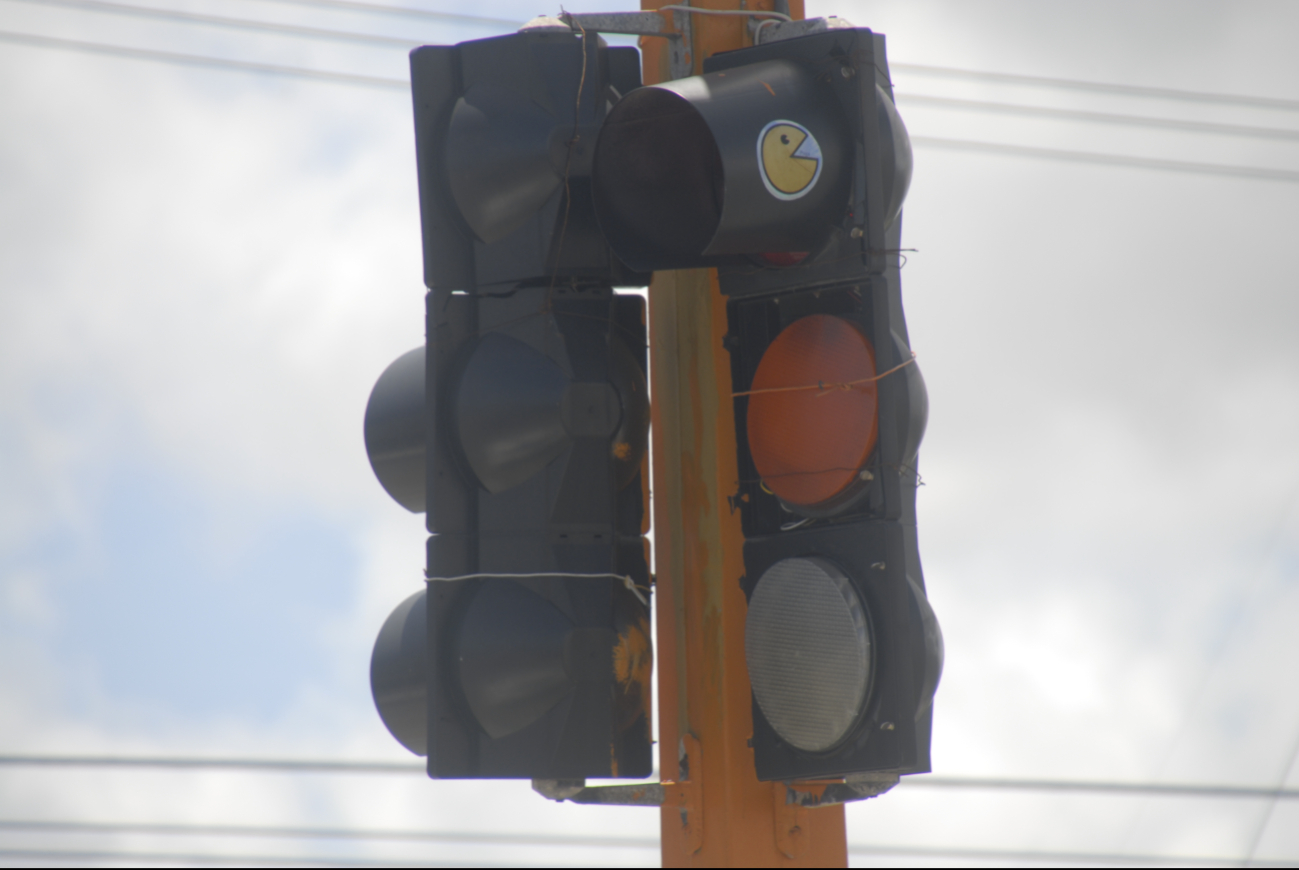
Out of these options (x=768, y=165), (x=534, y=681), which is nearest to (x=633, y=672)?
(x=534, y=681)

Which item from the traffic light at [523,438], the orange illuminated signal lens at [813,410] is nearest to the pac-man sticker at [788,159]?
the orange illuminated signal lens at [813,410]

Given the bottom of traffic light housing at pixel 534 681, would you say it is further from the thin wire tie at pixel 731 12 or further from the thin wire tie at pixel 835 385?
the thin wire tie at pixel 731 12

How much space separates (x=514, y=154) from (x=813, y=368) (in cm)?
81

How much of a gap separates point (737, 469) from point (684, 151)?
73 centimetres

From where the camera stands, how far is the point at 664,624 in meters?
3.46

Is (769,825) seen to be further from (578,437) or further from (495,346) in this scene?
(495,346)

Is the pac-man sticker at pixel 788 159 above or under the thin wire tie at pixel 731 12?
under

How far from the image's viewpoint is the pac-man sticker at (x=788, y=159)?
2.93 m

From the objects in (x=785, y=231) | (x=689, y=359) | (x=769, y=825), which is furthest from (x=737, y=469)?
(x=769, y=825)

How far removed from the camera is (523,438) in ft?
10.2

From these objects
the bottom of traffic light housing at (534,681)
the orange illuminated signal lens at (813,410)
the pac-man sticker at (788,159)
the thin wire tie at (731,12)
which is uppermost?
the thin wire tie at (731,12)

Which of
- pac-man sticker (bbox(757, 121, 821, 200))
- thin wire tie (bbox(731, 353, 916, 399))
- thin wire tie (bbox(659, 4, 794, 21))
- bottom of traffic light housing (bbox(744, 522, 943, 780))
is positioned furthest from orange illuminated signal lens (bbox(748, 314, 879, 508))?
thin wire tie (bbox(659, 4, 794, 21))

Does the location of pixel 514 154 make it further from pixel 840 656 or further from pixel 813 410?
pixel 840 656

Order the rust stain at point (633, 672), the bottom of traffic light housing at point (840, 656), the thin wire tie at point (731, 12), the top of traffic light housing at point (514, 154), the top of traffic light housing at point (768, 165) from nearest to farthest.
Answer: the bottom of traffic light housing at point (840, 656) < the top of traffic light housing at point (768, 165) < the rust stain at point (633, 672) < the top of traffic light housing at point (514, 154) < the thin wire tie at point (731, 12)
